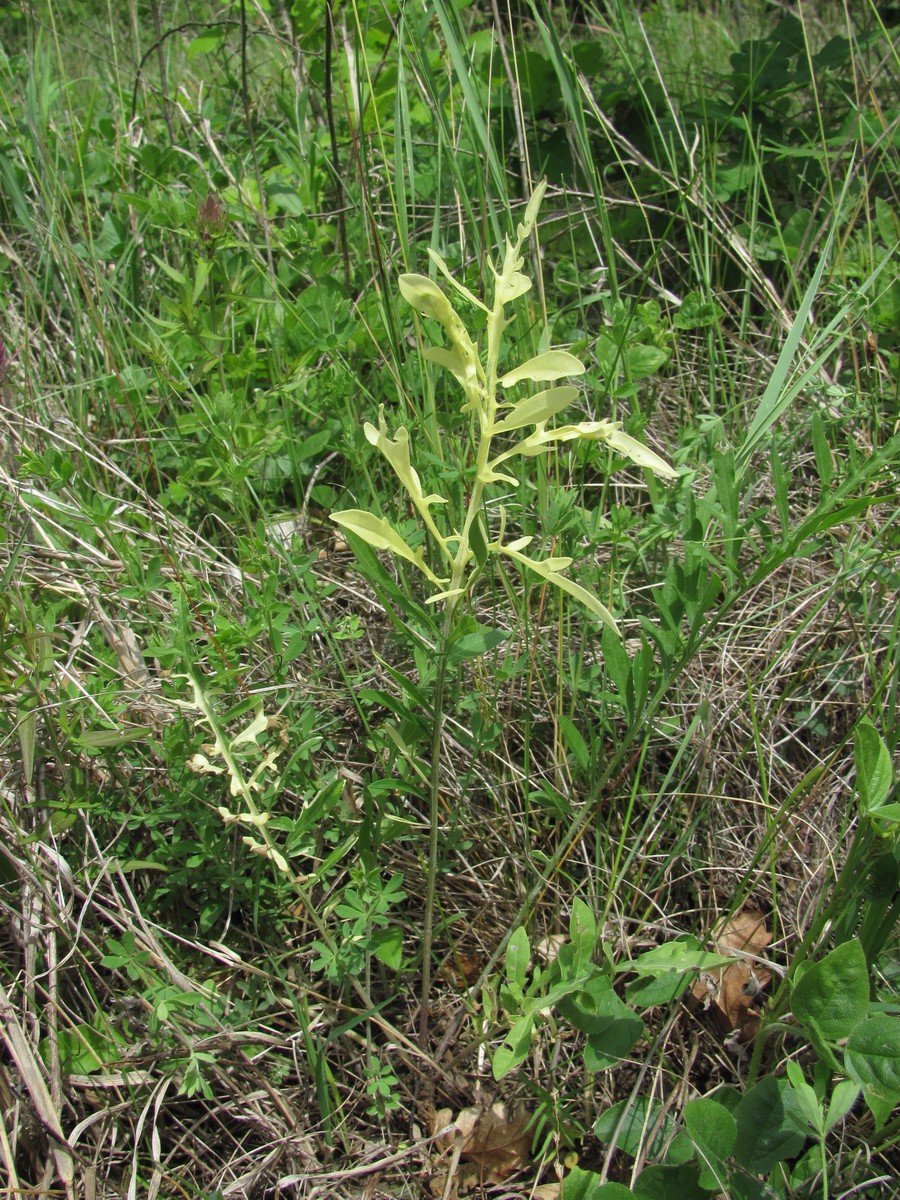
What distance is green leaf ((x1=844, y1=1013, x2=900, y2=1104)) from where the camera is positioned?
41.9 inches

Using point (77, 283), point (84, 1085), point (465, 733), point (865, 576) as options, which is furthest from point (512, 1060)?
point (77, 283)

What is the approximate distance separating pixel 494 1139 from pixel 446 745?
0.56 m

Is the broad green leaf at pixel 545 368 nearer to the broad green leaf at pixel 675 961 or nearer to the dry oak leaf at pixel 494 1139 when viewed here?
the broad green leaf at pixel 675 961

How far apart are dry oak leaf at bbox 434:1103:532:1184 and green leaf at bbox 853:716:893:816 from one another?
0.63 meters

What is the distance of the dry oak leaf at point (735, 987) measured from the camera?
4.59 feet

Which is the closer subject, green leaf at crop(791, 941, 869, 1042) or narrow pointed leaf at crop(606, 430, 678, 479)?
narrow pointed leaf at crop(606, 430, 678, 479)

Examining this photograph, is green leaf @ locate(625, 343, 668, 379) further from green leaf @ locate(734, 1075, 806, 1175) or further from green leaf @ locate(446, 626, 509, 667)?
green leaf @ locate(734, 1075, 806, 1175)

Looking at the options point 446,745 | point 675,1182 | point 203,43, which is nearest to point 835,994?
point 675,1182

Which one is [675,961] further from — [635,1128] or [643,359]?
[643,359]

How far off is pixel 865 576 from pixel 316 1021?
1.13 meters

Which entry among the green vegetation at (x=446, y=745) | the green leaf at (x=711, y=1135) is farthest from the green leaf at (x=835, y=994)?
the green leaf at (x=711, y=1135)

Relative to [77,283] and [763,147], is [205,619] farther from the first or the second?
[763,147]

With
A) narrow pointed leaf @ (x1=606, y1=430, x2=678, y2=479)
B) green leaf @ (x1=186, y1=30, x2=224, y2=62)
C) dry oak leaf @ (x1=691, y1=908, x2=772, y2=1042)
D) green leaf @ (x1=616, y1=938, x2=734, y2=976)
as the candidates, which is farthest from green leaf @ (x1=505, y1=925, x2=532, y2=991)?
green leaf @ (x1=186, y1=30, x2=224, y2=62)

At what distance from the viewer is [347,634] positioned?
5.05 ft
